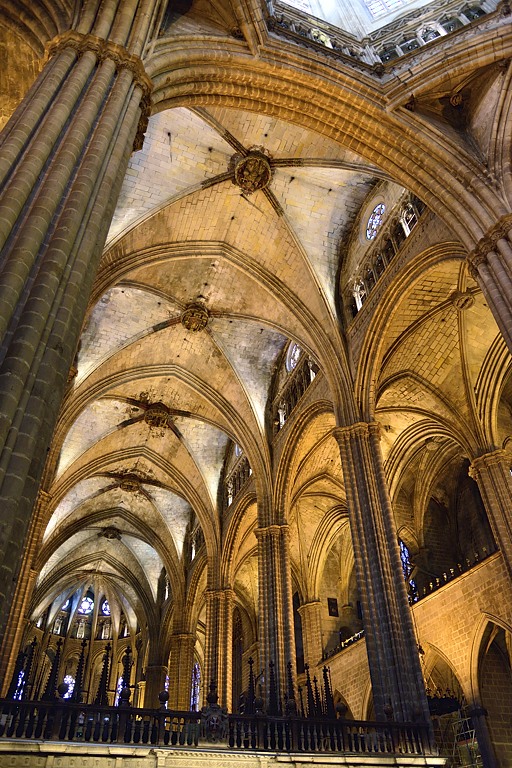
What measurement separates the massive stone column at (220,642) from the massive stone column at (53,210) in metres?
14.5

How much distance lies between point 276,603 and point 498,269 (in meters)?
9.39

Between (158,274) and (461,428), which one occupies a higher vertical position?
(158,274)

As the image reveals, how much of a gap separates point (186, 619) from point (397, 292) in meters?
16.4

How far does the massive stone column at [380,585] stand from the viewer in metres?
9.50

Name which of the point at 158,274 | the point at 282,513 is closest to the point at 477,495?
the point at 282,513

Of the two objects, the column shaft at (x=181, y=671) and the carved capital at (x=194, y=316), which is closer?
the carved capital at (x=194, y=316)

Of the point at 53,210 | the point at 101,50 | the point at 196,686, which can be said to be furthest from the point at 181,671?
the point at 101,50

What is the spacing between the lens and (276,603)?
1427cm

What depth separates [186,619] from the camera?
23094 millimetres

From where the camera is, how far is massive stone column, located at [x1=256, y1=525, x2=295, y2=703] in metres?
13.7

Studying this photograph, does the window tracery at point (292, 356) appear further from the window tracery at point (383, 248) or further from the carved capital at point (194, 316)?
the window tracery at point (383, 248)

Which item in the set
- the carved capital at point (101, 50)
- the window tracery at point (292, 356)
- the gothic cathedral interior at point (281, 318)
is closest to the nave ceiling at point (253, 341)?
the gothic cathedral interior at point (281, 318)

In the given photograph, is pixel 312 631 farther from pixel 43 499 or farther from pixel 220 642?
pixel 43 499

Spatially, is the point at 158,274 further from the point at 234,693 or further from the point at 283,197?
the point at 234,693
